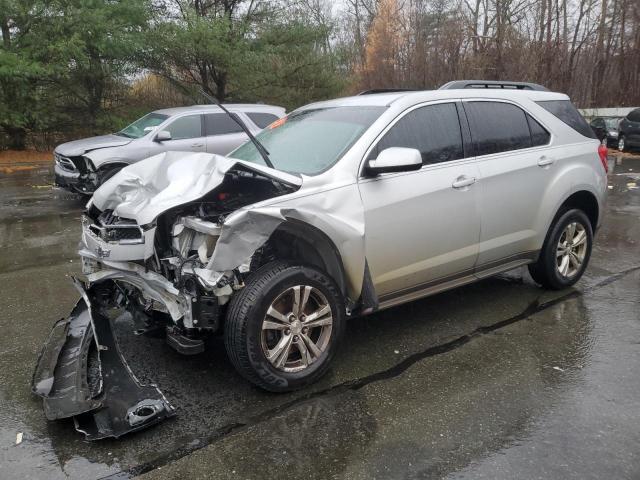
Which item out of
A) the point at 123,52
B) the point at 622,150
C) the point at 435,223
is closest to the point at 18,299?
the point at 435,223

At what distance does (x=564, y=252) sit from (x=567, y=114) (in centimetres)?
126

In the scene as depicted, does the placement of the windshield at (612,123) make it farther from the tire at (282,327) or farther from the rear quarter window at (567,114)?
the tire at (282,327)

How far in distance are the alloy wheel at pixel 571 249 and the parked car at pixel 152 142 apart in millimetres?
6463

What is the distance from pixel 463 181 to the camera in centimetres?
410

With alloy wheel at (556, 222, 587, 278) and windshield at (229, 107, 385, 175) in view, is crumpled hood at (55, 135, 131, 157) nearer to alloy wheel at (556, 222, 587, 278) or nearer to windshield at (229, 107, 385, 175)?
windshield at (229, 107, 385, 175)

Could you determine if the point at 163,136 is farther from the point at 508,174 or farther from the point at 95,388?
the point at 95,388

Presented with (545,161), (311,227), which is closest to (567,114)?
(545,161)

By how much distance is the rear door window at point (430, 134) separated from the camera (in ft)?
12.8

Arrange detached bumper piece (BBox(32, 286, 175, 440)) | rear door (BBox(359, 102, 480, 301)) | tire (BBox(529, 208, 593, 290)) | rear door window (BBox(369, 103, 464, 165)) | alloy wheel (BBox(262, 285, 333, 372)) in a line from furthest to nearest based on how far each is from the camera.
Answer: tire (BBox(529, 208, 593, 290))
rear door window (BBox(369, 103, 464, 165))
rear door (BBox(359, 102, 480, 301))
alloy wheel (BBox(262, 285, 333, 372))
detached bumper piece (BBox(32, 286, 175, 440))

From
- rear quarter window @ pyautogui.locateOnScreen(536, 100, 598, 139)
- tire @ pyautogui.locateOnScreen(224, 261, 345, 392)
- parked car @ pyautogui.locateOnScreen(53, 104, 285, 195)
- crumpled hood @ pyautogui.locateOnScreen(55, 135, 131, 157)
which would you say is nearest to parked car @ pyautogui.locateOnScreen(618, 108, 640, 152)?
parked car @ pyautogui.locateOnScreen(53, 104, 285, 195)

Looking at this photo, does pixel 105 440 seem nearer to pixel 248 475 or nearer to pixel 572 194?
pixel 248 475

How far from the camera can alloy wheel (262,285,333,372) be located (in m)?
3.27

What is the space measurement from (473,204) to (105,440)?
289 centimetres

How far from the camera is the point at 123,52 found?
18344 millimetres
